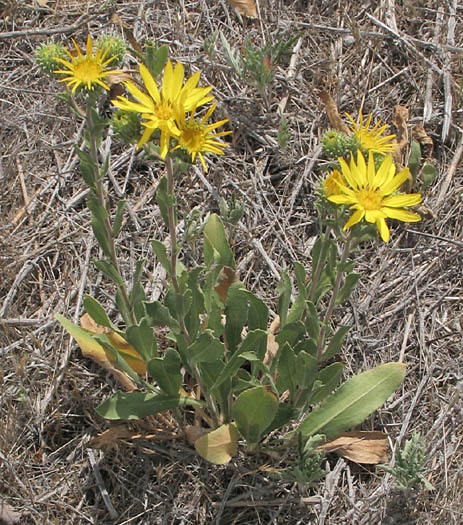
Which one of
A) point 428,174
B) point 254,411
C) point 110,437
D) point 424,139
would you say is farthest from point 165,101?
point 424,139

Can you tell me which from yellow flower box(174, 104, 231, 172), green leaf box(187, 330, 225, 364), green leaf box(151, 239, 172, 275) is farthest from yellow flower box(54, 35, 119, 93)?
green leaf box(187, 330, 225, 364)

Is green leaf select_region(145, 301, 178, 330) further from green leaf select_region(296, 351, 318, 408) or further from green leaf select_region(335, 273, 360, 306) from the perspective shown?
green leaf select_region(335, 273, 360, 306)

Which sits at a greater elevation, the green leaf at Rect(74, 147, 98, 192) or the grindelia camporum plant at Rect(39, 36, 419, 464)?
the green leaf at Rect(74, 147, 98, 192)

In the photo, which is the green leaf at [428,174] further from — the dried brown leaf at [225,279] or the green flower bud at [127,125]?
the green flower bud at [127,125]

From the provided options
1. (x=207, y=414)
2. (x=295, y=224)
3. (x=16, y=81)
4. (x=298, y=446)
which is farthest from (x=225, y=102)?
(x=298, y=446)

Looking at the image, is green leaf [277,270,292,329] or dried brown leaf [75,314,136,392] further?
dried brown leaf [75,314,136,392]

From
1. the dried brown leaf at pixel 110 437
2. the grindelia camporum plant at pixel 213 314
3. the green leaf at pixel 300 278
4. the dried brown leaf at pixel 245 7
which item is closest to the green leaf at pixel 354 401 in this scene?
the grindelia camporum plant at pixel 213 314

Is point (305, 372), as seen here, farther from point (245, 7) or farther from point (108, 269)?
point (245, 7)

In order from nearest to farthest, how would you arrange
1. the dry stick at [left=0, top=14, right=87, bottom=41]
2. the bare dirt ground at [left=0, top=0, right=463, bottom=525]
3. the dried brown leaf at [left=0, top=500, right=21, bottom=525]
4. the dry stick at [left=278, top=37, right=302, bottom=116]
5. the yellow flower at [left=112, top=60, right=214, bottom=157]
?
1. the yellow flower at [left=112, top=60, right=214, bottom=157]
2. the dried brown leaf at [left=0, top=500, right=21, bottom=525]
3. the bare dirt ground at [left=0, top=0, right=463, bottom=525]
4. the dry stick at [left=278, top=37, right=302, bottom=116]
5. the dry stick at [left=0, top=14, right=87, bottom=41]
